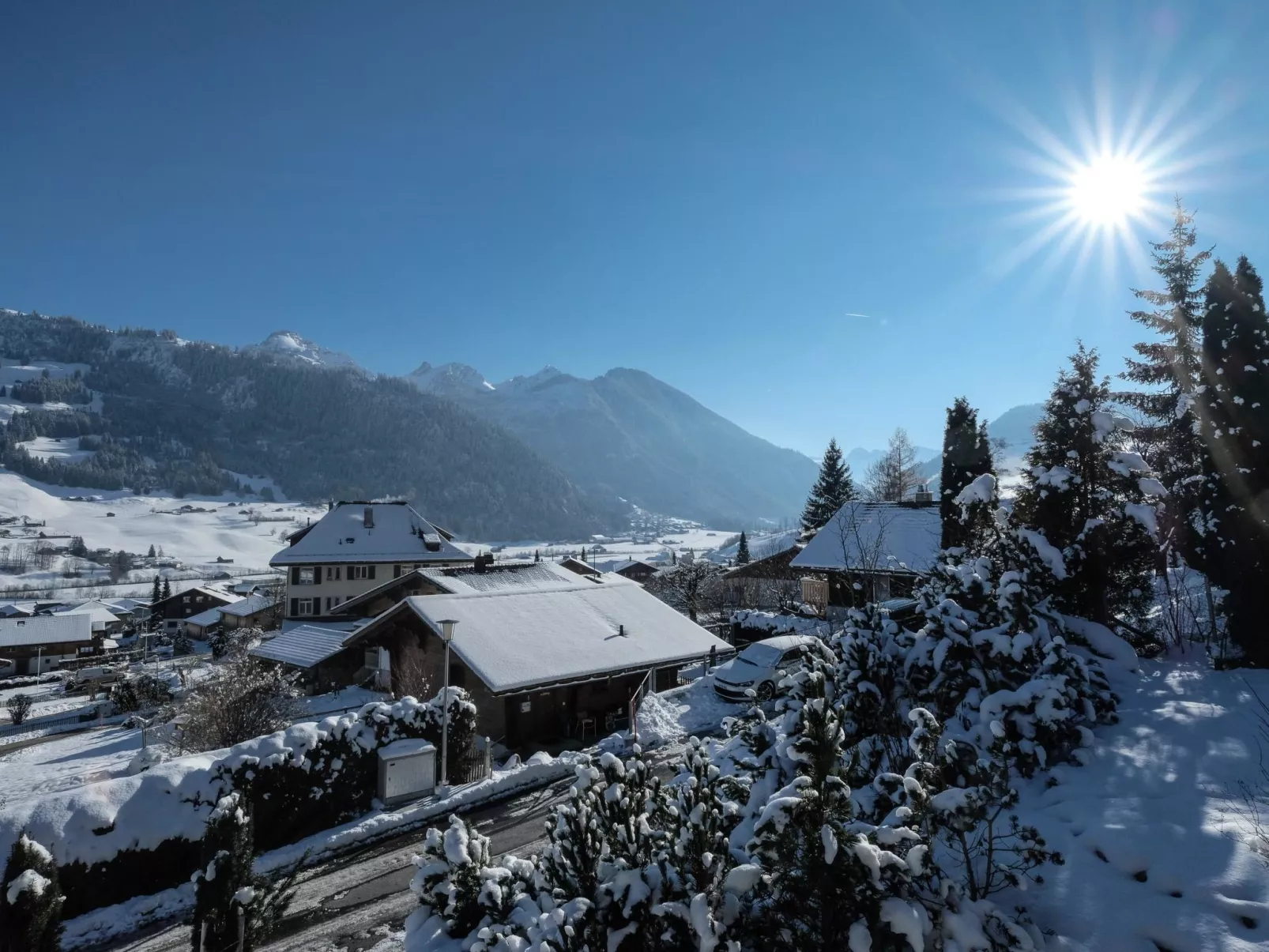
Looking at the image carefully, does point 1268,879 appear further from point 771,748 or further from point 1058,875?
point 771,748

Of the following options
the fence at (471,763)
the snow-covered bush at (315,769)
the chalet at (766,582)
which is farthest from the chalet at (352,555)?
the snow-covered bush at (315,769)

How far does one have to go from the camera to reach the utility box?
14.0 m

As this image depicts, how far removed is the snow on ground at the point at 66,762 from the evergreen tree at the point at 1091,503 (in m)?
25.7

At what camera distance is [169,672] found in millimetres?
51156

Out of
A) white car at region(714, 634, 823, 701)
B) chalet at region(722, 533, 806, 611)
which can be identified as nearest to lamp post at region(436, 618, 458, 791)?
white car at region(714, 634, 823, 701)

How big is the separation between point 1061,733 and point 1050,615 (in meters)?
1.65

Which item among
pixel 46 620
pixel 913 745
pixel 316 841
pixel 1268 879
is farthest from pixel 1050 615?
pixel 46 620

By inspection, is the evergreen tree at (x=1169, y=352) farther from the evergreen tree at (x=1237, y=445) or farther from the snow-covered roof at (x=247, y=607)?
the snow-covered roof at (x=247, y=607)

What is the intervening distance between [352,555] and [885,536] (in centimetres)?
4588

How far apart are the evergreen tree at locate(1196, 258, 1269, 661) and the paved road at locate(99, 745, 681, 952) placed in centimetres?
1490

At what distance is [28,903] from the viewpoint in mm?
6781

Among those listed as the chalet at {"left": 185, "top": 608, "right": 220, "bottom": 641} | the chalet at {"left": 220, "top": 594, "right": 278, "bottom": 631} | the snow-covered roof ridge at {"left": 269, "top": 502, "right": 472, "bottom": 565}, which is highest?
the snow-covered roof ridge at {"left": 269, "top": 502, "right": 472, "bottom": 565}

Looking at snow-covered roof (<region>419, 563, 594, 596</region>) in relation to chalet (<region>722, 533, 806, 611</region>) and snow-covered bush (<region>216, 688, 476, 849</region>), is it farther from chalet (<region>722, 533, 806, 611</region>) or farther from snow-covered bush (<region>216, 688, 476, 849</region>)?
chalet (<region>722, 533, 806, 611</region>)

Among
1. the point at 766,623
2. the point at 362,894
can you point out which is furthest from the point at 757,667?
the point at 362,894
